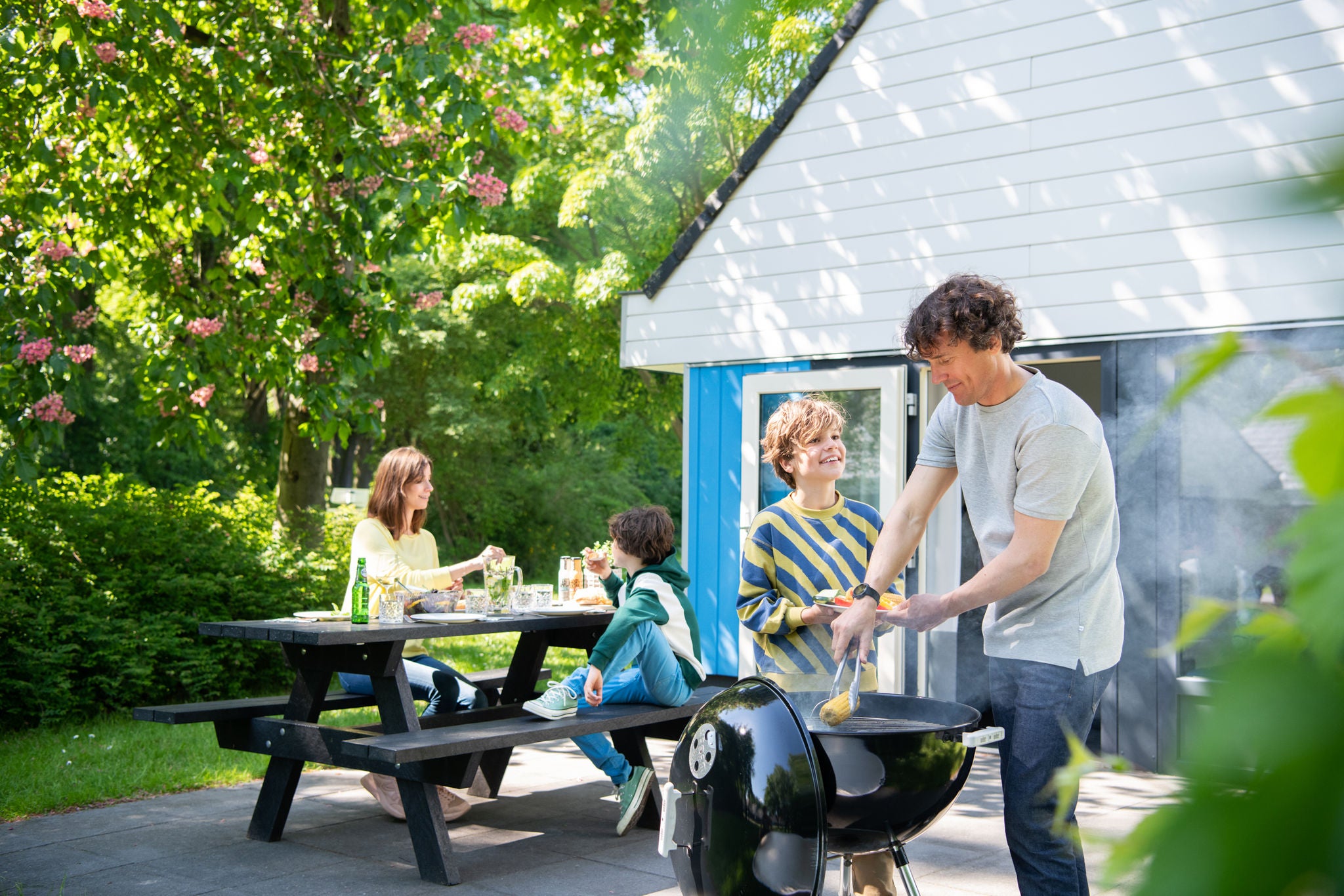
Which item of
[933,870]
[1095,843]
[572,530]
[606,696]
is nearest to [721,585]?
[606,696]

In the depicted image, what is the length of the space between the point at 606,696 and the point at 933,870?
5.18 feet

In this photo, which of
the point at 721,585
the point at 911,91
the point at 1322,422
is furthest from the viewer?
the point at 721,585

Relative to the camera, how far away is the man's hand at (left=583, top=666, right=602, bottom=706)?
→ 15.9 feet

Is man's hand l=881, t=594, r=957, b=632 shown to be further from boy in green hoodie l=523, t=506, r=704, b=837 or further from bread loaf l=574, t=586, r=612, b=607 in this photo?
bread loaf l=574, t=586, r=612, b=607

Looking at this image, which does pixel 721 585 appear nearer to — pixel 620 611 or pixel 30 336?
pixel 620 611

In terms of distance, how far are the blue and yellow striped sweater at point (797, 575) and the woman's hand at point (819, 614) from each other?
9 cm

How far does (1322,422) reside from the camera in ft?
0.85

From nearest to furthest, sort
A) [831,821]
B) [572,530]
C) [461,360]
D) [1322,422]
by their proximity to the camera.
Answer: [1322,422] < [831,821] < [461,360] < [572,530]

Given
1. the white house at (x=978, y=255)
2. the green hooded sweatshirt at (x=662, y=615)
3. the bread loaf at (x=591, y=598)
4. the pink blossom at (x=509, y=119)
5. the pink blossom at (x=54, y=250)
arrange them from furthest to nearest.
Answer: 1. the pink blossom at (x=509, y=119)
2. the pink blossom at (x=54, y=250)
3. the white house at (x=978, y=255)
4. the bread loaf at (x=591, y=598)
5. the green hooded sweatshirt at (x=662, y=615)

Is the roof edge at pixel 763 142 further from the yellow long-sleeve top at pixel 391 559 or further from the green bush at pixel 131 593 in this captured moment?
the green bush at pixel 131 593

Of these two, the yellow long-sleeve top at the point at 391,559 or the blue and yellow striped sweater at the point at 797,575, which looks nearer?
the blue and yellow striped sweater at the point at 797,575

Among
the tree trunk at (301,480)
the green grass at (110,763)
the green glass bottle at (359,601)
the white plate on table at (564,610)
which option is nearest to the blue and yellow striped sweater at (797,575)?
the white plate on table at (564,610)

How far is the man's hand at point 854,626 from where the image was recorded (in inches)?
115

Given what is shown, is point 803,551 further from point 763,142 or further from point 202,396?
point 202,396
